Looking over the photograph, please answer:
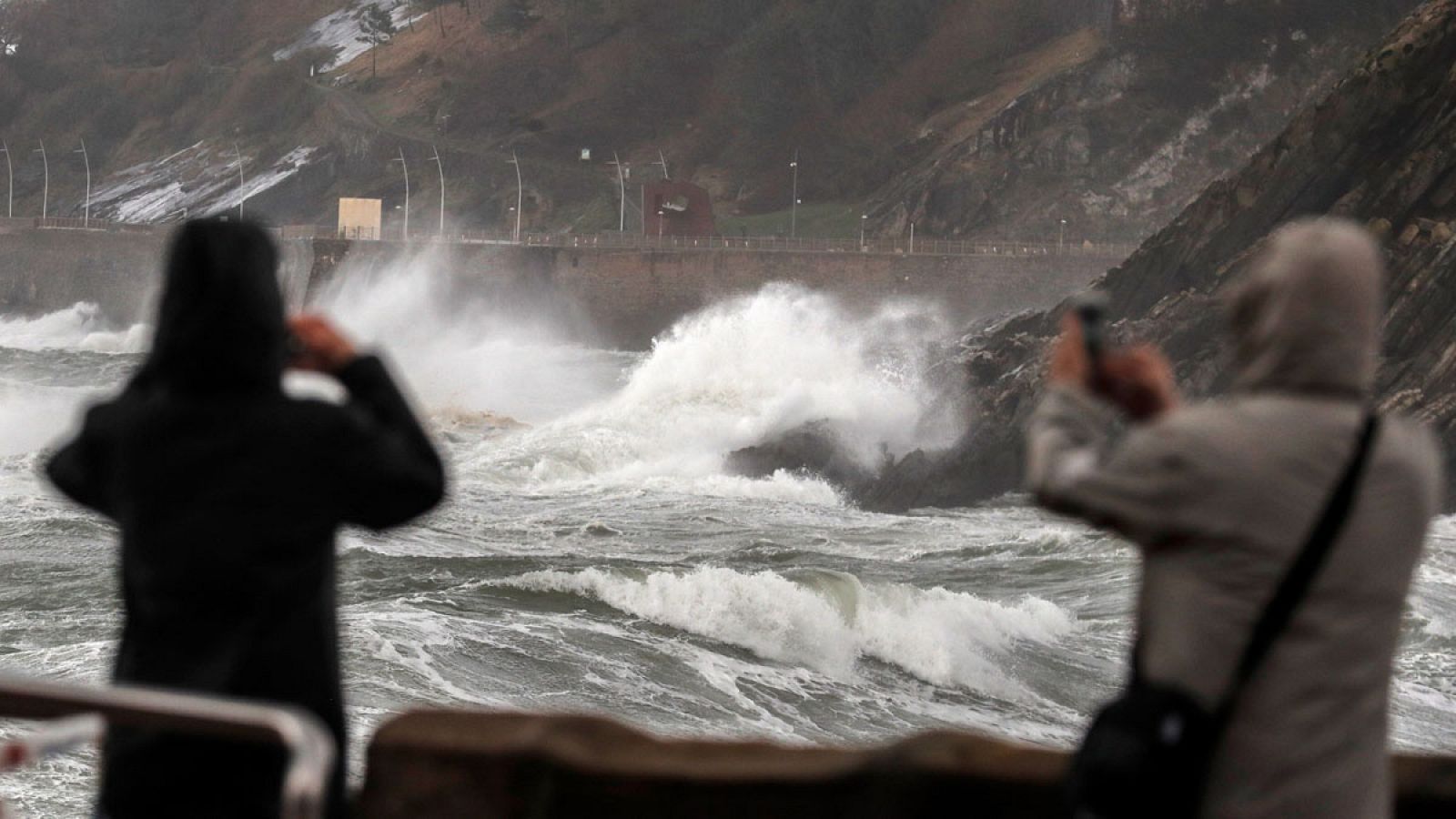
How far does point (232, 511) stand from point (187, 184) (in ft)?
331

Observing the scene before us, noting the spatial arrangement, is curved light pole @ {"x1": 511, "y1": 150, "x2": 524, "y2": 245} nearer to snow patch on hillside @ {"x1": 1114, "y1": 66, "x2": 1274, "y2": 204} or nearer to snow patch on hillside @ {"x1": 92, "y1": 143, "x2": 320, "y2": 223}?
snow patch on hillside @ {"x1": 92, "y1": 143, "x2": 320, "y2": 223}

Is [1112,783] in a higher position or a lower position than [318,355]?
lower

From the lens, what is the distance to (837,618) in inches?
613

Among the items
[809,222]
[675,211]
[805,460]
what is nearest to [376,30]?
[809,222]

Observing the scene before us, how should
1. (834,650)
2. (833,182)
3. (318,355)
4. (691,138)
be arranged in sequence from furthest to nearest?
1. (691,138)
2. (833,182)
3. (834,650)
4. (318,355)

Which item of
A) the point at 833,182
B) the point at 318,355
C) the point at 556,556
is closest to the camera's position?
the point at 318,355

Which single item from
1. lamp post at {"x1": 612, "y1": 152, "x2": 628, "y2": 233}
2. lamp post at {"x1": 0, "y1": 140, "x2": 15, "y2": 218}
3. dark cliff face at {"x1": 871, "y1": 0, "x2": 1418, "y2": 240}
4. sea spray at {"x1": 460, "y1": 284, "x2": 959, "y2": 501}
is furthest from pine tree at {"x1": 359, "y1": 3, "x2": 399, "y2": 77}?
sea spray at {"x1": 460, "y1": 284, "x2": 959, "y2": 501}

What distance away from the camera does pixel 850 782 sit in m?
2.72

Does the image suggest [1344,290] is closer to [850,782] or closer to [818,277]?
[850,782]

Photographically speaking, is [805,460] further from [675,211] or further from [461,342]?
[675,211]

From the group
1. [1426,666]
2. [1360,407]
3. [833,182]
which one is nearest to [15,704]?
[1360,407]

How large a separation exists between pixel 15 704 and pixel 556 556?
17627 millimetres

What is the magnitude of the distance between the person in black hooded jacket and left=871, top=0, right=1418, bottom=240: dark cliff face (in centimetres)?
6758

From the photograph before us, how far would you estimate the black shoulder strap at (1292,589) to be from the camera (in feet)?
7.48
